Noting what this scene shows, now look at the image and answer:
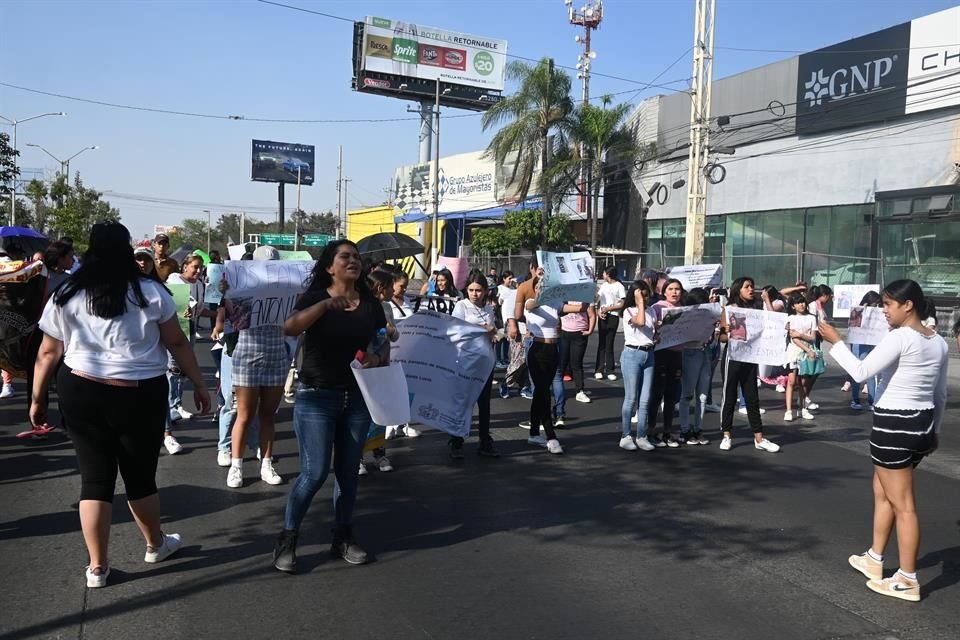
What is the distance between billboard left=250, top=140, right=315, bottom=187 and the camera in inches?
2928

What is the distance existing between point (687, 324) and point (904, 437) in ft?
12.8

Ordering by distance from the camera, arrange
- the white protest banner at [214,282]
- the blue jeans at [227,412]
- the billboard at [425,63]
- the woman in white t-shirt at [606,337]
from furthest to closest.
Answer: the billboard at [425,63] < the woman in white t-shirt at [606,337] < the white protest banner at [214,282] < the blue jeans at [227,412]

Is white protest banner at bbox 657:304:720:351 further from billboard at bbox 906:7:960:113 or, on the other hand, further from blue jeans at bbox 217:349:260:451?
billboard at bbox 906:7:960:113

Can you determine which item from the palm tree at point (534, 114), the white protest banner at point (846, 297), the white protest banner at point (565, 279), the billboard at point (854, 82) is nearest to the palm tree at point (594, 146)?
the palm tree at point (534, 114)

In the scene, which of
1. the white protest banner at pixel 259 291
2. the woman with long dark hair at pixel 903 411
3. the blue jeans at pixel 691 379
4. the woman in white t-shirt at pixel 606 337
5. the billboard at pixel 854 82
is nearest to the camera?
the woman with long dark hair at pixel 903 411

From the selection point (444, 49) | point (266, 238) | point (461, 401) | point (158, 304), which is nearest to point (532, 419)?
point (461, 401)

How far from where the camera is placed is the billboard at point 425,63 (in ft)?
180

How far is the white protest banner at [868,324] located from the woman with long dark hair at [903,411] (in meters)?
6.33

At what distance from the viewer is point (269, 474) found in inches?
261

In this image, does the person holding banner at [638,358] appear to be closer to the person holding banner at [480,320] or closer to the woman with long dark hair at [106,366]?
the person holding banner at [480,320]

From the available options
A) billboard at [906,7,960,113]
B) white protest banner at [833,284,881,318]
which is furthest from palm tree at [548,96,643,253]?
white protest banner at [833,284,881,318]

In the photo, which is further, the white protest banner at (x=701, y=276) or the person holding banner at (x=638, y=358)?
the white protest banner at (x=701, y=276)

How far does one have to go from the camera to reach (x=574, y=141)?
34000mm

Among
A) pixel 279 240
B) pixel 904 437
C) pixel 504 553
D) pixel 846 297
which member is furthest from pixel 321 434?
pixel 279 240
